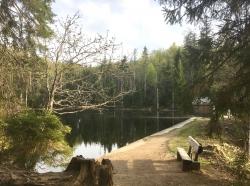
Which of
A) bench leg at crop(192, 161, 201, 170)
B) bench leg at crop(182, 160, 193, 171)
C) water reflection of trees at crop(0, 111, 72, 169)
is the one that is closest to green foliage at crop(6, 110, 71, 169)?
water reflection of trees at crop(0, 111, 72, 169)

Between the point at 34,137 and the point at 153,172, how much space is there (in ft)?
15.2

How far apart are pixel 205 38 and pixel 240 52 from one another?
1.31m

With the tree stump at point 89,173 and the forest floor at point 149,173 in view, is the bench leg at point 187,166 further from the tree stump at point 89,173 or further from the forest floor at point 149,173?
the tree stump at point 89,173

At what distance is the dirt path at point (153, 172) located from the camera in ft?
29.7

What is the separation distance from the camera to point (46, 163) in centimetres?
1338

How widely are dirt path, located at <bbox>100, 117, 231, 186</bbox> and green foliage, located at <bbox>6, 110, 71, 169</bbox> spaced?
209cm

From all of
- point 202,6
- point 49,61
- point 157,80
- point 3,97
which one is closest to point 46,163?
point 49,61

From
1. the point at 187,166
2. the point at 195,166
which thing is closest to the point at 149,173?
the point at 187,166

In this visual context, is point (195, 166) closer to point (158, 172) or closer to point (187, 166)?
point (187, 166)

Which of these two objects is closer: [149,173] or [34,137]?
[149,173]

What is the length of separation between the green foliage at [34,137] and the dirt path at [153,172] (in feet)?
6.86

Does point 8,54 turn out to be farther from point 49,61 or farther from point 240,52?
point 49,61

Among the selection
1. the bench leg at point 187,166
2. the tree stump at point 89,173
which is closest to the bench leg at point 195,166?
the bench leg at point 187,166

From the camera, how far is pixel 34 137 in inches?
511
